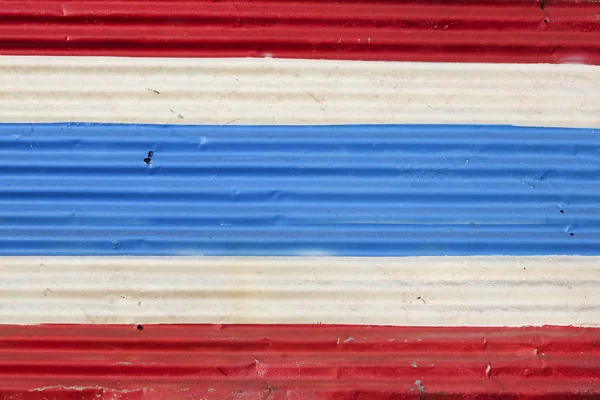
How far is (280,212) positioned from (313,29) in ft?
2.99

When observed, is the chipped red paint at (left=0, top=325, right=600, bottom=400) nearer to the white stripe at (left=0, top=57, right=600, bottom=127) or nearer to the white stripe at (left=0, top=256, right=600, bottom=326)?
the white stripe at (left=0, top=256, right=600, bottom=326)

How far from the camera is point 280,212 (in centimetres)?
201

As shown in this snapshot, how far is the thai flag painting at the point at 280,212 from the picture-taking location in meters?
1.99

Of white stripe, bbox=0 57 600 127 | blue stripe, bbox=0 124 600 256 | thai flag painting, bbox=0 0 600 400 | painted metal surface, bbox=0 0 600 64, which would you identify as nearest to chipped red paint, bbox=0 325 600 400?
thai flag painting, bbox=0 0 600 400

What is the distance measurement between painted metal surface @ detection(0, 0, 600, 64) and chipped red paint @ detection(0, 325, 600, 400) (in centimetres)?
134

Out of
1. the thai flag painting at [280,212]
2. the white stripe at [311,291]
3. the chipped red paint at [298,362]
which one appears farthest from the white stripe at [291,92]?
the chipped red paint at [298,362]

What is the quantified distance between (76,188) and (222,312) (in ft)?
2.97

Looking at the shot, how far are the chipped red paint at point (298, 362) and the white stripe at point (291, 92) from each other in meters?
1.01

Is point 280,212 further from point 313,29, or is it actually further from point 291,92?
point 313,29

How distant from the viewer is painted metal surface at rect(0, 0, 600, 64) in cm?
205

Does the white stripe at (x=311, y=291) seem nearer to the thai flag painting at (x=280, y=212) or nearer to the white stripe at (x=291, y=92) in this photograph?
the thai flag painting at (x=280, y=212)

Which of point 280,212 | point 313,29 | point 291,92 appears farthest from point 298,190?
point 313,29

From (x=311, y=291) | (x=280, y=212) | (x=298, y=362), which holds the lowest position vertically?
(x=298, y=362)

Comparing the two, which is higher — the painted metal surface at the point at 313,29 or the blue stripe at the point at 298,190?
the painted metal surface at the point at 313,29
